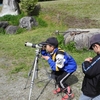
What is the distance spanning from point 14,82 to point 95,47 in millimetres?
3008

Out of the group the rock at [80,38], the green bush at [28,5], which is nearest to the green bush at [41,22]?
the green bush at [28,5]

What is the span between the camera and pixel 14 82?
211 inches

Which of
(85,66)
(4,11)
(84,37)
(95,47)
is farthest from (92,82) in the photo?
(4,11)

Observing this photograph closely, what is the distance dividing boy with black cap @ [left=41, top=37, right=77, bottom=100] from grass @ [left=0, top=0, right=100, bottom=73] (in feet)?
6.14

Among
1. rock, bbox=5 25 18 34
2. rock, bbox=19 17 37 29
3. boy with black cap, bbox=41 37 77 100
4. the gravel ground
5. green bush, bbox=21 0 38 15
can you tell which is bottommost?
rock, bbox=5 25 18 34

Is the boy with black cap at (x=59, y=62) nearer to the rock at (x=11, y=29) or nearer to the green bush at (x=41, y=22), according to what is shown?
the rock at (x=11, y=29)

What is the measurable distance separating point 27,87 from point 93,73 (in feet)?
8.07

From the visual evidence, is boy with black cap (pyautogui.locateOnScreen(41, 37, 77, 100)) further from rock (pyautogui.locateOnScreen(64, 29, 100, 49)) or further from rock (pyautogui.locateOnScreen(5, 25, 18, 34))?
rock (pyautogui.locateOnScreen(5, 25, 18, 34))

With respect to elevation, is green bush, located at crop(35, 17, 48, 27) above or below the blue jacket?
below

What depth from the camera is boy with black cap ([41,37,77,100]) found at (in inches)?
160

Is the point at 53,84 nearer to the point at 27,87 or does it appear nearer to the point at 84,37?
the point at 27,87

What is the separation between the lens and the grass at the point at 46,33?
22.3 feet

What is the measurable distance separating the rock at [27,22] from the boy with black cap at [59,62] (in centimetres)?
697

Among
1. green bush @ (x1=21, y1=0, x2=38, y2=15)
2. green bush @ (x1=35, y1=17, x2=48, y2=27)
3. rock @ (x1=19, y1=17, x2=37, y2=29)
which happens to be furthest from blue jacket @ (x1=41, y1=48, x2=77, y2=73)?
green bush @ (x1=21, y1=0, x2=38, y2=15)
